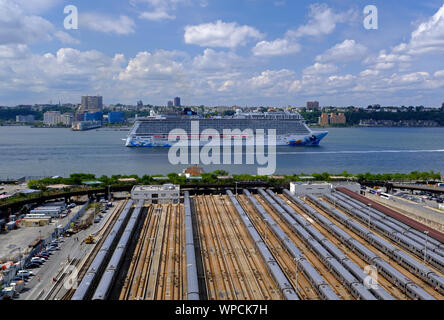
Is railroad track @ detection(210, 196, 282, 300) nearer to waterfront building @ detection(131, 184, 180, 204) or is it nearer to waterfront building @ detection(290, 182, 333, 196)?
waterfront building @ detection(131, 184, 180, 204)

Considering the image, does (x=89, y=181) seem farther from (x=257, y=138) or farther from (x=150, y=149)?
(x=257, y=138)

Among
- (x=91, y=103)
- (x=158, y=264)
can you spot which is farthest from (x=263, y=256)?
(x=91, y=103)

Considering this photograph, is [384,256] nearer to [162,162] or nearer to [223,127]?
[162,162]

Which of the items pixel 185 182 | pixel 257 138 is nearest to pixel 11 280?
pixel 185 182

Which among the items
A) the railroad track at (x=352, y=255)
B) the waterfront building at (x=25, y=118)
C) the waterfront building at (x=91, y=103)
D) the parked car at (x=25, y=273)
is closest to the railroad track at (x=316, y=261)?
the railroad track at (x=352, y=255)

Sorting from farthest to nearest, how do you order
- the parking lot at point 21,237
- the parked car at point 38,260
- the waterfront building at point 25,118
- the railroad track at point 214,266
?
1. the waterfront building at point 25,118
2. the parking lot at point 21,237
3. the parked car at point 38,260
4. the railroad track at point 214,266

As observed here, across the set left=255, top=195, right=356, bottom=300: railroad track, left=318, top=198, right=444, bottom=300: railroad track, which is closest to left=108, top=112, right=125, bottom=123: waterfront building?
left=255, top=195, right=356, bottom=300: railroad track

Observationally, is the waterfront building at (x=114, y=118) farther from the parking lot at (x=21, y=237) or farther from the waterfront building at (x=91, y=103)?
the parking lot at (x=21, y=237)
